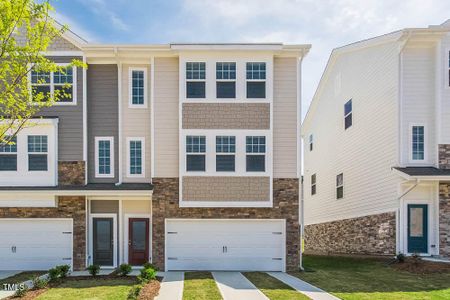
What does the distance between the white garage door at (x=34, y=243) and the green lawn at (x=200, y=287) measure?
5.13 metres

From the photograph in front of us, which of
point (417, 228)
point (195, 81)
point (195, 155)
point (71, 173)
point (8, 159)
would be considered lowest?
point (417, 228)

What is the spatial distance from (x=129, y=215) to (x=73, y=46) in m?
7.03

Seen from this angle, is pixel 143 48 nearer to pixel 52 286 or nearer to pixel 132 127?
pixel 132 127

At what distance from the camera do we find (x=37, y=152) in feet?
49.9

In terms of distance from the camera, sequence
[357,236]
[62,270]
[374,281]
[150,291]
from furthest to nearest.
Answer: [357,236]
[62,270]
[374,281]
[150,291]

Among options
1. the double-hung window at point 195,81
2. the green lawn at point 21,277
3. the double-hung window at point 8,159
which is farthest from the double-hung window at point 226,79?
the green lawn at point 21,277

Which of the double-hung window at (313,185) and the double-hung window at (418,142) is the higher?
the double-hung window at (418,142)

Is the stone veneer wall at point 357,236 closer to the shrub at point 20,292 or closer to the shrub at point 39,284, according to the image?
the shrub at point 39,284

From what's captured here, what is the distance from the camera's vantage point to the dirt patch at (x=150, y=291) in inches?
391

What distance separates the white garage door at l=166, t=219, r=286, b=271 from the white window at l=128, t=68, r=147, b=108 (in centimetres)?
483

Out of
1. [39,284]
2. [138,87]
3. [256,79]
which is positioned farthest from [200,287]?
[138,87]

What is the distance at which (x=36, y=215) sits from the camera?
15.2 meters

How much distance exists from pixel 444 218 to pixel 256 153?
751 centimetres

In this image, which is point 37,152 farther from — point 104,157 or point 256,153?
point 256,153
